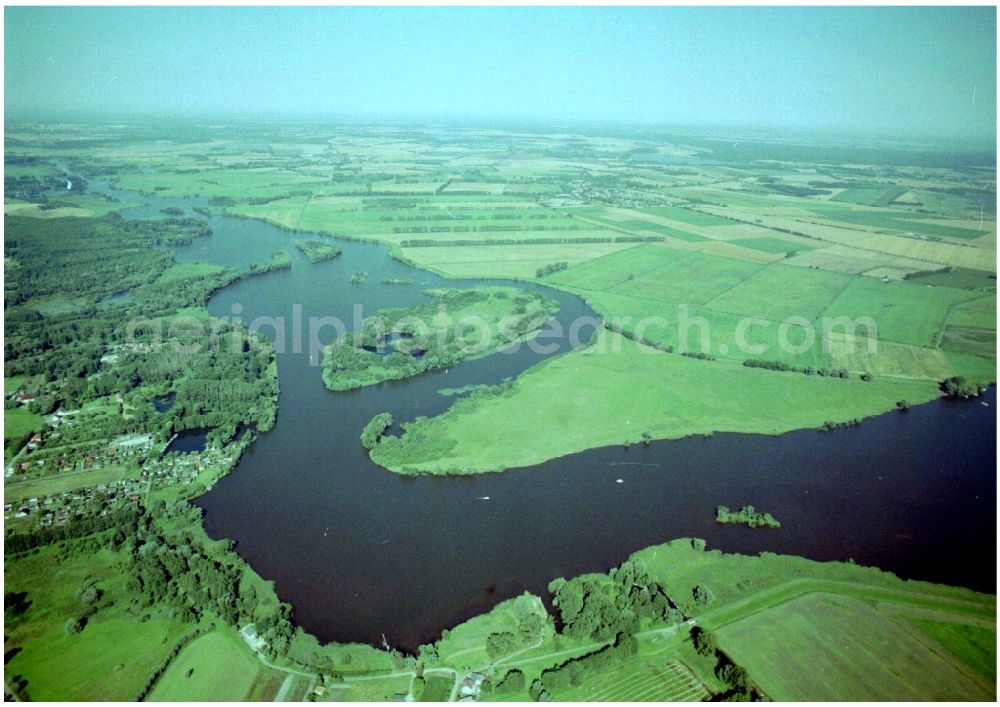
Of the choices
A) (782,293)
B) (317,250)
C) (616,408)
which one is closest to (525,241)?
(317,250)

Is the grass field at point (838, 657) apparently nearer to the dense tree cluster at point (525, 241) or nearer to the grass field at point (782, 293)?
the grass field at point (782, 293)

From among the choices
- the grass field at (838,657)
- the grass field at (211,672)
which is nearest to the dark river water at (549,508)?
the grass field at (211,672)

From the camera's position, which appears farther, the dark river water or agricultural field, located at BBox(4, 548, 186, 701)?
the dark river water

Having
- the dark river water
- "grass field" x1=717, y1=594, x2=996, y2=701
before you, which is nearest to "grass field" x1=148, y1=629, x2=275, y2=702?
the dark river water

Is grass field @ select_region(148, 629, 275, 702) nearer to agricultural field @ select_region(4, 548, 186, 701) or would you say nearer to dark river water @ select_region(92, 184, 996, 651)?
agricultural field @ select_region(4, 548, 186, 701)

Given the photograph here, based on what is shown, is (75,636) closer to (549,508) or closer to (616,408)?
(549,508)

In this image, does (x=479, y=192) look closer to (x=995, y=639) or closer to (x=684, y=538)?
(x=684, y=538)

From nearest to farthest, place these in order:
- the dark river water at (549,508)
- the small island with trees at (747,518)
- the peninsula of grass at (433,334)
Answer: the dark river water at (549,508)
the small island with trees at (747,518)
the peninsula of grass at (433,334)

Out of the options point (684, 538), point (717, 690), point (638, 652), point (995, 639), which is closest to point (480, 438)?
point (684, 538)
